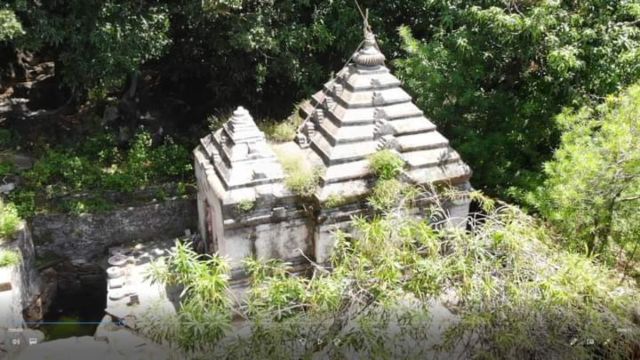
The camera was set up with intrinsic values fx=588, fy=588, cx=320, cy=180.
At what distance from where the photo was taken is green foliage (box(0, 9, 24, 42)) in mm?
9000

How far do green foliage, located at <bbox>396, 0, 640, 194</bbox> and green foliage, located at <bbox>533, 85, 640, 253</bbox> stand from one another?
114 cm

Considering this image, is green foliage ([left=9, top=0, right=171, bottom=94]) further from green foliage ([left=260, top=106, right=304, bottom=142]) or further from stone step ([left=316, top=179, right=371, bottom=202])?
stone step ([left=316, top=179, right=371, bottom=202])

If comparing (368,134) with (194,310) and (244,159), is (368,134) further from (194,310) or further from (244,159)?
(194,310)

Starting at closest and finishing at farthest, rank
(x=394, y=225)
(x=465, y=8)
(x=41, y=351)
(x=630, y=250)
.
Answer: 1. (x=394, y=225)
2. (x=41, y=351)
3. (x=630, y=250)
4. (x=465, y=8)

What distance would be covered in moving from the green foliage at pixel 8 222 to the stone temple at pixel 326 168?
380 centimetres

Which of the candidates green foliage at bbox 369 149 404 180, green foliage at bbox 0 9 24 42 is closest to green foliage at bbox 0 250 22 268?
green foliage at bbox 0 9 24 42

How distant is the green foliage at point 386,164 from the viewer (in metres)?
8.30

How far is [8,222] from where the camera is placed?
33.4 ft

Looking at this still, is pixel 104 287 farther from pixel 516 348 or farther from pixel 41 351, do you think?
pixel 516 348

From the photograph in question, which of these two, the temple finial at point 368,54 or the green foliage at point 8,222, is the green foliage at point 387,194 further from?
the green foliage at point 8,222

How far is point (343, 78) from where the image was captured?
9250 millimetres

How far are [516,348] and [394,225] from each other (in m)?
1.90

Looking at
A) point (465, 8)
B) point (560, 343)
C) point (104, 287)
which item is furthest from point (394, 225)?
point (104, 287)

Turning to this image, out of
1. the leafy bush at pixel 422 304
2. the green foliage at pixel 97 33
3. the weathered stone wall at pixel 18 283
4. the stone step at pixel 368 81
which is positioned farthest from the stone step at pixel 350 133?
the weathered stone wall at pixel 18 283
